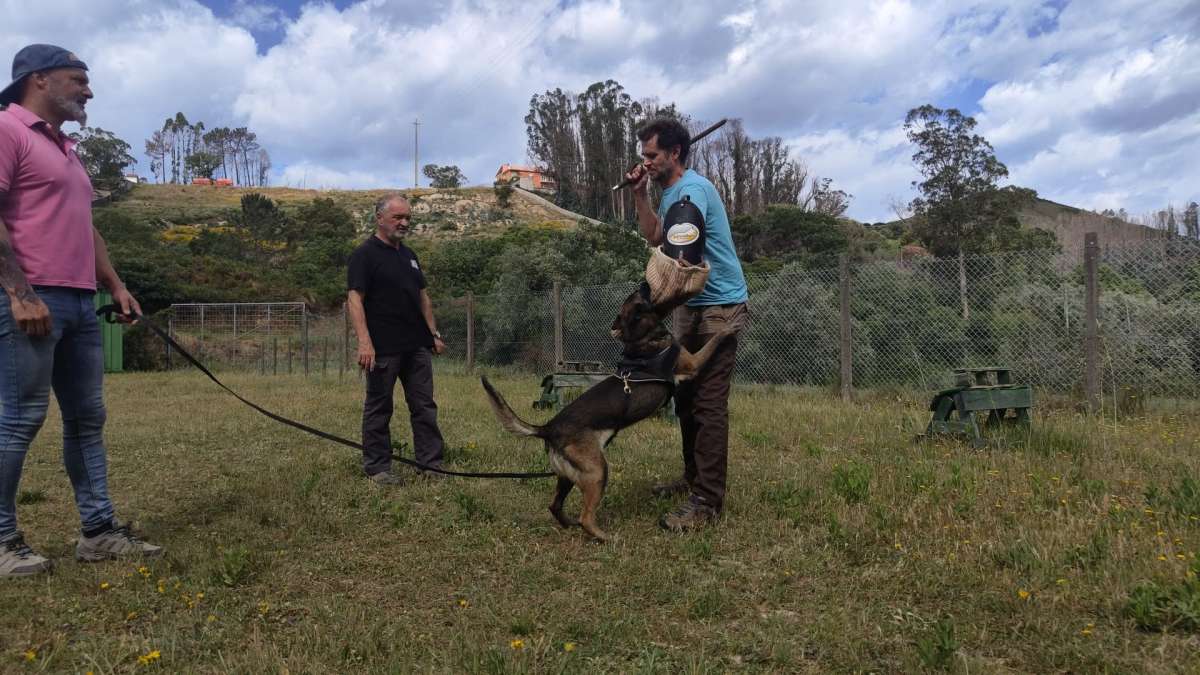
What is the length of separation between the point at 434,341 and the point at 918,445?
11.6ft

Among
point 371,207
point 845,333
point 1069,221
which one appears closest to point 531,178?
point 371,207

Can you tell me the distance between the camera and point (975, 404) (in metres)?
5.06

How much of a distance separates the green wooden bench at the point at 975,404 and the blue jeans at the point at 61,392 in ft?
16.9

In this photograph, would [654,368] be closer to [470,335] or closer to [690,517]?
[690,517]

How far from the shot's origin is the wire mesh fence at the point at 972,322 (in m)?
6.77

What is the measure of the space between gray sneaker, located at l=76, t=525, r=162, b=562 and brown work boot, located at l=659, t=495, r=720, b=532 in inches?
93.2

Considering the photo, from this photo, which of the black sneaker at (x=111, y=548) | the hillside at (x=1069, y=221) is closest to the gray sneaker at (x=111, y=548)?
the black sneaker at (x=111, y=548)

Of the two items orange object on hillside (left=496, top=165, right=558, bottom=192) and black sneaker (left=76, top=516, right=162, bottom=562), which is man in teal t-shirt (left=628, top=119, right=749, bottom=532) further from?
orange object on hillside (left=496, top=165, right=558, bottom=192)

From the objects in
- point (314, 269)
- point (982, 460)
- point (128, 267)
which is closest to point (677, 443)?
point (982, 460)

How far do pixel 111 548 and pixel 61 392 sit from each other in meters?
0.73

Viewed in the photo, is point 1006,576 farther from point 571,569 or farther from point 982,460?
point 982,460

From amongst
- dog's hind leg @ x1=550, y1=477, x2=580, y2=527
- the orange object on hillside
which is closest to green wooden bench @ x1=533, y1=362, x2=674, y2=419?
dog's hind leg @ x1=550, y1=477, x2=580, y2=527

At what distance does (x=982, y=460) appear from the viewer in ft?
14.5

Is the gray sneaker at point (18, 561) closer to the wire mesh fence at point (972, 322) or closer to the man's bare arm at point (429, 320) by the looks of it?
the man's bare arm at point (429, 320)
